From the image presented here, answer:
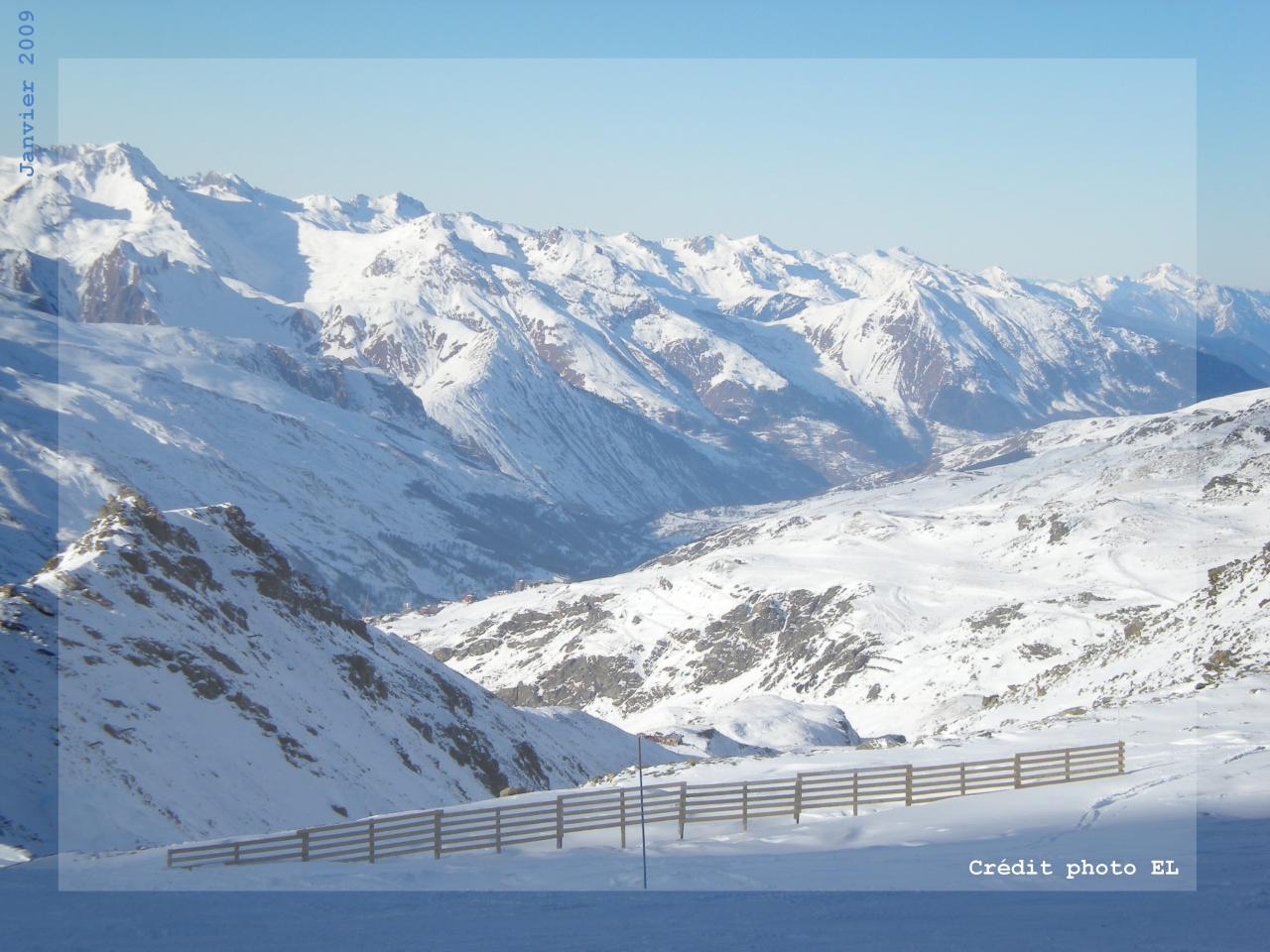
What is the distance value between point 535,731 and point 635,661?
98.1 metres

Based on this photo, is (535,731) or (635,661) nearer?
(535,731)

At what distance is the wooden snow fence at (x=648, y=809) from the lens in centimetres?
3816

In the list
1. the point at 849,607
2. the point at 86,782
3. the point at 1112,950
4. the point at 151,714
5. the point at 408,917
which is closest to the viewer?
the point at 1112,950

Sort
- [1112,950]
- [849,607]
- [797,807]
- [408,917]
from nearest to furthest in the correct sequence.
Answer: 1. [1112,950]
2. [408,917]
3. [797,807]
4. [849,607]

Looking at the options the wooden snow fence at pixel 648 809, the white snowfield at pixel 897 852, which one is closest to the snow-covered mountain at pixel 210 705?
the white snowfield at pixel 897 852

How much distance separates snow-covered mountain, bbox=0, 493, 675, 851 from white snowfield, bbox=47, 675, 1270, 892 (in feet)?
39.3

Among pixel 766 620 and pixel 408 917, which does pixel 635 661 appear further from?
pixel 408 917

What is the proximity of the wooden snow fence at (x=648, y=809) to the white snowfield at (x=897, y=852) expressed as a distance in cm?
52

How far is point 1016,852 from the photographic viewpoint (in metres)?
34.2

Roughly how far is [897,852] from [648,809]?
8.22 m

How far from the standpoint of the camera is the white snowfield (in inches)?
1289

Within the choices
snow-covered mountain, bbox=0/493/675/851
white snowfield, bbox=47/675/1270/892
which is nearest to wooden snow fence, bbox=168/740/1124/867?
white snowfield, bbox=47/675/1270/892

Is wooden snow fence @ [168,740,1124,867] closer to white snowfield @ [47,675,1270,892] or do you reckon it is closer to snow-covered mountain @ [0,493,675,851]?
white snowfield @ [47,675,1270,892]

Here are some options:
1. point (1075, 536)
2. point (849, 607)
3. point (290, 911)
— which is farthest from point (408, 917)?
point (1075, 536)
